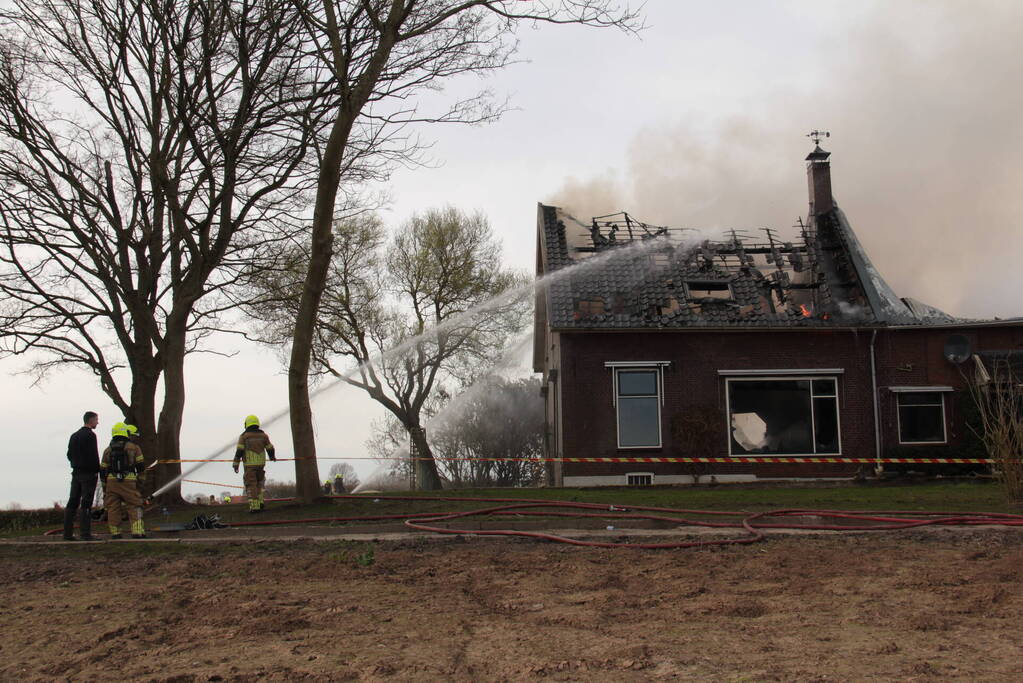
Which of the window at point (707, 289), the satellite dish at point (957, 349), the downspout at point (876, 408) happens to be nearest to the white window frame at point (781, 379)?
the downspout at point (876, 408)

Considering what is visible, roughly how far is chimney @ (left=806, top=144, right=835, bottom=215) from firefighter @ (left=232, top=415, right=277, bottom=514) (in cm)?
1807

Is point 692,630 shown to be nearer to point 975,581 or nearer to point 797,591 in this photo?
point 797,591

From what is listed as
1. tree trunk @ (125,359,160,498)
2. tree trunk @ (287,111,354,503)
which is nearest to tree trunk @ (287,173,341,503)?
tree trunk @ (287,111,354,503)

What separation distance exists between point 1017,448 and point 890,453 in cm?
948

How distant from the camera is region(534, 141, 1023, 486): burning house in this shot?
2388 cm

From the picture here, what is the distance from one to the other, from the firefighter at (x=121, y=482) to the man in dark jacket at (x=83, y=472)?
201 millimetres

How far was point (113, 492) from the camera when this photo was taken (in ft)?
43.5

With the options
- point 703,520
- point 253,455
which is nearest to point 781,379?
point 703,520

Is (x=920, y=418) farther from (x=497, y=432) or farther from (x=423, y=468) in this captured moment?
(x=497, y=432)

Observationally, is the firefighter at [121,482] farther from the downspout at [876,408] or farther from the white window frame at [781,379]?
the downspout at [876,408]

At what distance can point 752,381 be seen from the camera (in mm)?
24422

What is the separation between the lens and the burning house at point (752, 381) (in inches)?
940

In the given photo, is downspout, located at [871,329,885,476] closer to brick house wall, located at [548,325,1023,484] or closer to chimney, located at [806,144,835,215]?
brick house wall, located at [548,325,1023,484]

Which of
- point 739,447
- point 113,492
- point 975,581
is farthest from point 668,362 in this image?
point 975,581
